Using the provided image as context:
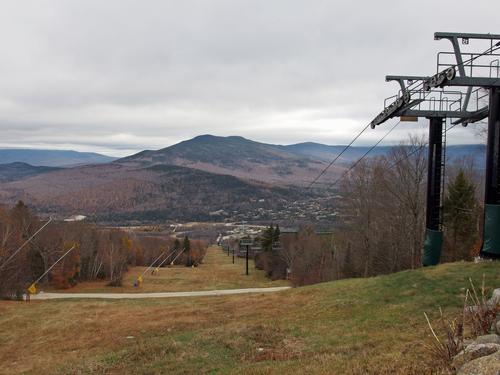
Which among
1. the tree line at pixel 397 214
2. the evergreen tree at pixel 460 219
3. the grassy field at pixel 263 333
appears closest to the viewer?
the grassy field at pixel 263 333

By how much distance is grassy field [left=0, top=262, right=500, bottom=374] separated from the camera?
9625 mm

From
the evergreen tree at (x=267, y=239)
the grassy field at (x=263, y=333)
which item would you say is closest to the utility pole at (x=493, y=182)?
the grassy field at (x=263, y=333)

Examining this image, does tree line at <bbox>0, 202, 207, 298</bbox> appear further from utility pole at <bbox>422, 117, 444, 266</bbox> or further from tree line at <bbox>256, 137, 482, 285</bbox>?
utility pole at <bbox>422, 117, 444, 266</bbox>

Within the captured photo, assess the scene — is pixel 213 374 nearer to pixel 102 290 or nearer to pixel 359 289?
pixel 359 289

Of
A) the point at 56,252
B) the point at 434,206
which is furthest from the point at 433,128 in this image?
the point at 56,252

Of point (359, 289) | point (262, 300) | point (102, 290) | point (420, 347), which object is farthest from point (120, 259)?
point (420, 347)

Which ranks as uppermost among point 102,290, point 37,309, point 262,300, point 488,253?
point 488,253

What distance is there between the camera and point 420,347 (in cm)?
881

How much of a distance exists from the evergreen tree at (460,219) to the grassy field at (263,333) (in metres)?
14.9

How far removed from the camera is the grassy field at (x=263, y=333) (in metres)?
9.62

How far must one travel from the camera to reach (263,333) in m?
12.9

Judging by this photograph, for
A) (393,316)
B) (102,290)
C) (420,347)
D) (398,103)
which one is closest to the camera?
(420,347)

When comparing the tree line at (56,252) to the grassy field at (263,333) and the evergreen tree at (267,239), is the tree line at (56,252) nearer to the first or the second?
the grassy field at (263,333)

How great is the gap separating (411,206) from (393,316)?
50.0 ft
